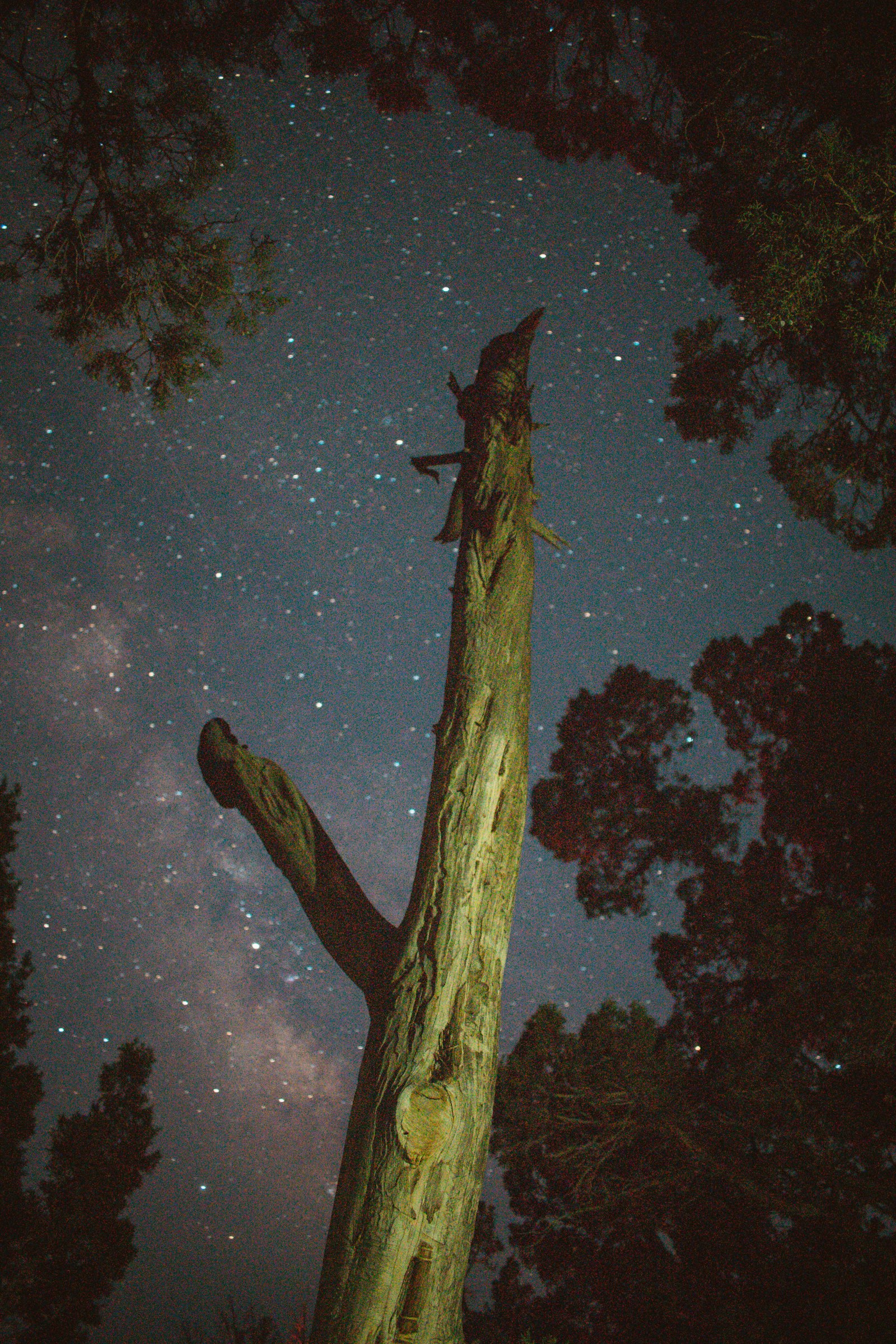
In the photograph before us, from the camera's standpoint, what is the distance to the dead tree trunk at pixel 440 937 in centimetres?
230

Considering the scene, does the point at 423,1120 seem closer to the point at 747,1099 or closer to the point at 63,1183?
the point at 747,1099

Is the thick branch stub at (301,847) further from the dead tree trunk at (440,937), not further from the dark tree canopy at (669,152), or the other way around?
the dark tree canopy at (669,152)

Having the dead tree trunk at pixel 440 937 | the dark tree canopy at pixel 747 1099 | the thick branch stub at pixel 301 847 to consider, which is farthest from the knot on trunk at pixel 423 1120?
the dark tree canopy at pixel 747 1099

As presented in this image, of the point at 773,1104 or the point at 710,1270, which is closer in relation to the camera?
the point at 773,1104

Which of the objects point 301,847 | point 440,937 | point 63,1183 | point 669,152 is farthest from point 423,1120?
point 63,1183

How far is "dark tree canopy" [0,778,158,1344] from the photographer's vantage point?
837 centimetres

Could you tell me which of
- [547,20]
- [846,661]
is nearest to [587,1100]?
[846,661]

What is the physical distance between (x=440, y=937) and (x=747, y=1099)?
8.39 feet

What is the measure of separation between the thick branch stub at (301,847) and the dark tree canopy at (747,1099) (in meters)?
2.32

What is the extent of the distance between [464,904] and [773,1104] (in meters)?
2.61

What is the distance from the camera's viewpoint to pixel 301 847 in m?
3.11

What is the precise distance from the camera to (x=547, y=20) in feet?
16.6

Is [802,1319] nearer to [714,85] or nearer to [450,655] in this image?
[450,655]

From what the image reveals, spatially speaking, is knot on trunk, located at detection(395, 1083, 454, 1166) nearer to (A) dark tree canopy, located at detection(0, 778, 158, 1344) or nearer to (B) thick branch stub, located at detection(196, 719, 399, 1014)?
(B) thick branch stub, located at detection(196, 719, 399, 1014)
